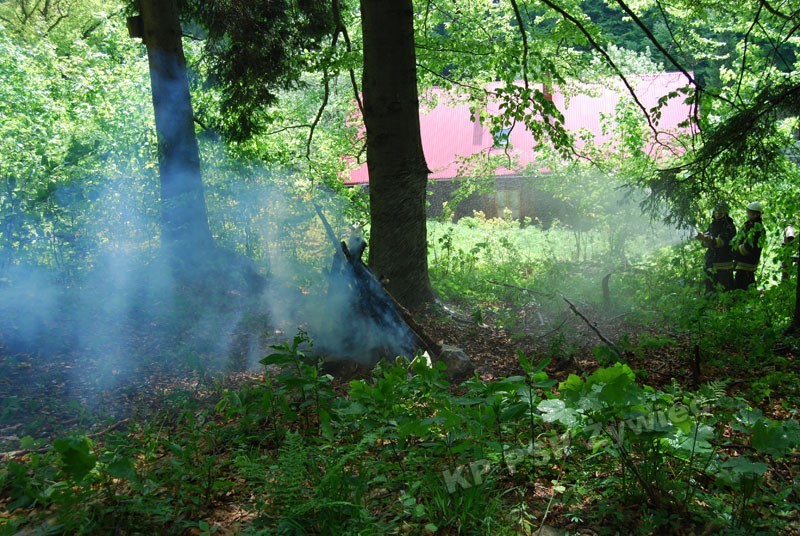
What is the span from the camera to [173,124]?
9609mm

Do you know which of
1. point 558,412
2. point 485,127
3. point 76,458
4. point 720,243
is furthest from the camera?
point 485,127

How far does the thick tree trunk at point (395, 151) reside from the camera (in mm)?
7637

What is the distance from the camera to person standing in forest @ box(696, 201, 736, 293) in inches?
390

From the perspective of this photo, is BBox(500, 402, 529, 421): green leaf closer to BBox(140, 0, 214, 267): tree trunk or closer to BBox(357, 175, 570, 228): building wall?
BBox(140, 0, 214, 267): tree trunk

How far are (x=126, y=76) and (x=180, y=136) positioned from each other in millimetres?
6990

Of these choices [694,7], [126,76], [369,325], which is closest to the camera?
[369,325]

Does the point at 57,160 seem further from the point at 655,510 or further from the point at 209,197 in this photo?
the point at 655,510

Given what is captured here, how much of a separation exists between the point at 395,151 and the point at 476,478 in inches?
220

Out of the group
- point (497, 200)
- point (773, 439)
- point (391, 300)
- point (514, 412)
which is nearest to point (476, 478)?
point (514, 412)

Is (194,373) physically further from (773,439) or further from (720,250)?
(720,250)

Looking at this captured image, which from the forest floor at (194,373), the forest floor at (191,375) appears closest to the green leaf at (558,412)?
the forest floor at (191,375)

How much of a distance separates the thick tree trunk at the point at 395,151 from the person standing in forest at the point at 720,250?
493cm

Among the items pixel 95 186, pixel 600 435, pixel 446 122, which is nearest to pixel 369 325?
pixel 600 435

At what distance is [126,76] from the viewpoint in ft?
50.1
